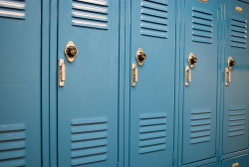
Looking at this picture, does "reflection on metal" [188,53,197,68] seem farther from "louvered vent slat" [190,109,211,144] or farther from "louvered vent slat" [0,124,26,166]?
"louvered vent slat" [0,124,26,166]

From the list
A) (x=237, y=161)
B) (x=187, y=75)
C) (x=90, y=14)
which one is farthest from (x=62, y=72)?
(x=237, y=161)

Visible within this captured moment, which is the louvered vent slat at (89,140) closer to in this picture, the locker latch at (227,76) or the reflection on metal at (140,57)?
the reflection on metal at (140,57)

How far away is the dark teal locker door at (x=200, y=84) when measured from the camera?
194 centimetres

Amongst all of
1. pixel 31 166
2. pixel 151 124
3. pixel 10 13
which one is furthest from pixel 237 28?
pixel 31 166

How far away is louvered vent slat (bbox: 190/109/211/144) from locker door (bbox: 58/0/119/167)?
0.89 metres

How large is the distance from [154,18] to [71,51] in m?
0.85

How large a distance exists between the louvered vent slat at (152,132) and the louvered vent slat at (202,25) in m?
0.91

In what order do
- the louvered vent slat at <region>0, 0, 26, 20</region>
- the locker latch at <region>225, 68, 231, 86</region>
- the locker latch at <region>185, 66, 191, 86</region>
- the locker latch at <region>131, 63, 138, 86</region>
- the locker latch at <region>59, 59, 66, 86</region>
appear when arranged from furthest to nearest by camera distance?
the locker latch at <region>225, 68, 231, 86</region>, the locker latch at <region>185, 66, 191, 86</region>, the locker latch at <region>131, 63, 138, 86</region>, the locker latch at <region>59, 59, 66, 86</region>, the louvered vent slat at <region>0, 0, 26, 20</region>

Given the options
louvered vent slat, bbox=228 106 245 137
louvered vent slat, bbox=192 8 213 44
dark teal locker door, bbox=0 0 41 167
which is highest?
louvered vent slat, bbox=192 8 213 44

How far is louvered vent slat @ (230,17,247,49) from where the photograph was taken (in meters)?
2.27

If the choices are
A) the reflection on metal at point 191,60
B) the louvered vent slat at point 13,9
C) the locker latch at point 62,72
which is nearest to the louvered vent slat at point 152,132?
the reflection on metal at point 191,60

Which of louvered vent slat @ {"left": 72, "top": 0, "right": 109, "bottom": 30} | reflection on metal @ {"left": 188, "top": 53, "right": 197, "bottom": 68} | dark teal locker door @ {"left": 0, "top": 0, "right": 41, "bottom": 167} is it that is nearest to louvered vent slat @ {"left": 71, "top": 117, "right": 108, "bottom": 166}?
dark teal locker door @ {"left": 0, "top": 0, "right": 41, "bottom": 167}

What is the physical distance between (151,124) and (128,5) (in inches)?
42.3

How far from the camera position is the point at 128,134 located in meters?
1.64
